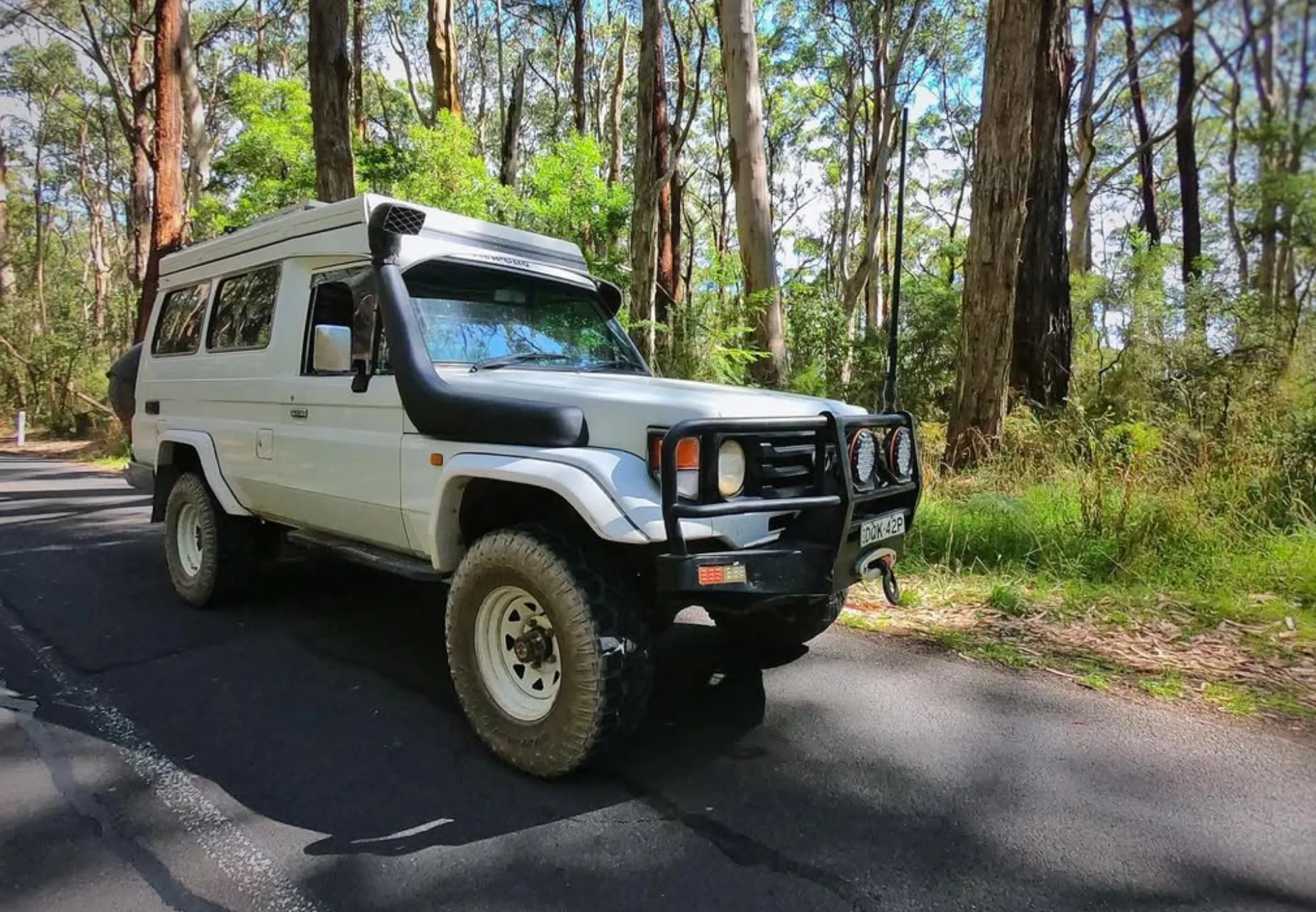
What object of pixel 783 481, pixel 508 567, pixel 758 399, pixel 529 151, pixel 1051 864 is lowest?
pixel 1051 864

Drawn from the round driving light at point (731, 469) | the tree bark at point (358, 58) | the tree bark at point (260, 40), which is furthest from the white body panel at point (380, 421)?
the tree bark at point (260, 40)

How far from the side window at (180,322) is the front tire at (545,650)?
3.37 m

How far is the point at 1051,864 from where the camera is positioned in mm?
2461

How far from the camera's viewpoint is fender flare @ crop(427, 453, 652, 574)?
2.71 metres

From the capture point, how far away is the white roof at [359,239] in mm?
3836

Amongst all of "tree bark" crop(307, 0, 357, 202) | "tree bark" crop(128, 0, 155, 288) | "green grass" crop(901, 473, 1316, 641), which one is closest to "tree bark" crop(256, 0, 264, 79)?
"tree bark" crop(128, 0, 155, 288)

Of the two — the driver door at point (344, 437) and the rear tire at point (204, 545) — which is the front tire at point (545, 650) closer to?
the driver door at point (344, 437)

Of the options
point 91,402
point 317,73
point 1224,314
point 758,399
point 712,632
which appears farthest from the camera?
point 91,402

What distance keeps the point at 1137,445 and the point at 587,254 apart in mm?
8193

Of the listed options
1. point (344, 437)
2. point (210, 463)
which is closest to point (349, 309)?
point (344, 437)

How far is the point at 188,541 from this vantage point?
5316mm

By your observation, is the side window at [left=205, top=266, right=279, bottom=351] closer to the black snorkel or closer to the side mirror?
the side mirror

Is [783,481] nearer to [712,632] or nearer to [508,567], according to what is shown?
[508,567]

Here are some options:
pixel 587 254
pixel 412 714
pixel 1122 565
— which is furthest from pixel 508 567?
pixel 587 254
